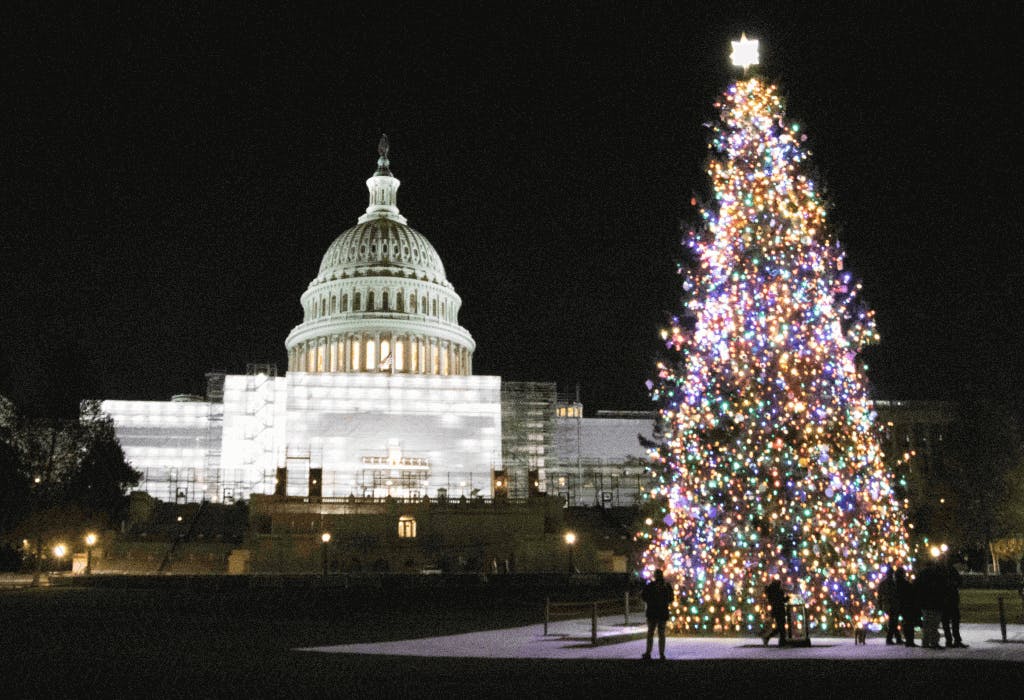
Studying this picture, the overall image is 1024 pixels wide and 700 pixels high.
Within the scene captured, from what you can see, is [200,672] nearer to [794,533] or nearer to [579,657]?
[579,657]

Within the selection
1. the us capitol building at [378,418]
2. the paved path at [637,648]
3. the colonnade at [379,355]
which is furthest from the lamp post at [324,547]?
the colonnade at [379,355]

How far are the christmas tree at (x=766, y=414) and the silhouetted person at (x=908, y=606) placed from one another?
932 millimetres

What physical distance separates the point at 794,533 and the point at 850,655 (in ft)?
9.90

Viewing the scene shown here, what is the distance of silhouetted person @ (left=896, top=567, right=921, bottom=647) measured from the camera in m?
19.2

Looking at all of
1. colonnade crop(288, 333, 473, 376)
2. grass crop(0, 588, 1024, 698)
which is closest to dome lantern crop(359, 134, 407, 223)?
colonnade crop(288, 333, 473, 376)

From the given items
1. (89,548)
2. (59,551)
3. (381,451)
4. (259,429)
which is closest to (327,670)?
(89,548)

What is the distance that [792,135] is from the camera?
21906 mm

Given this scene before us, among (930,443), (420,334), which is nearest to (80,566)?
(420,334)

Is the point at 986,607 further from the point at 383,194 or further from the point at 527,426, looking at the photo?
the point at 383,194

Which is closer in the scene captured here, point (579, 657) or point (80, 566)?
point (579, 657)

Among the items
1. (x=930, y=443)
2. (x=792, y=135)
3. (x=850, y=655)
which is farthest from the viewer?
(x=930, y=443)

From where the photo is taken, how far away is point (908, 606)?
19266 mm

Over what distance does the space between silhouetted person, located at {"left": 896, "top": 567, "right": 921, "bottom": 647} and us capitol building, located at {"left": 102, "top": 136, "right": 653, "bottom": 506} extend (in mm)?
58450

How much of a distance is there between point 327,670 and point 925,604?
10.2m
